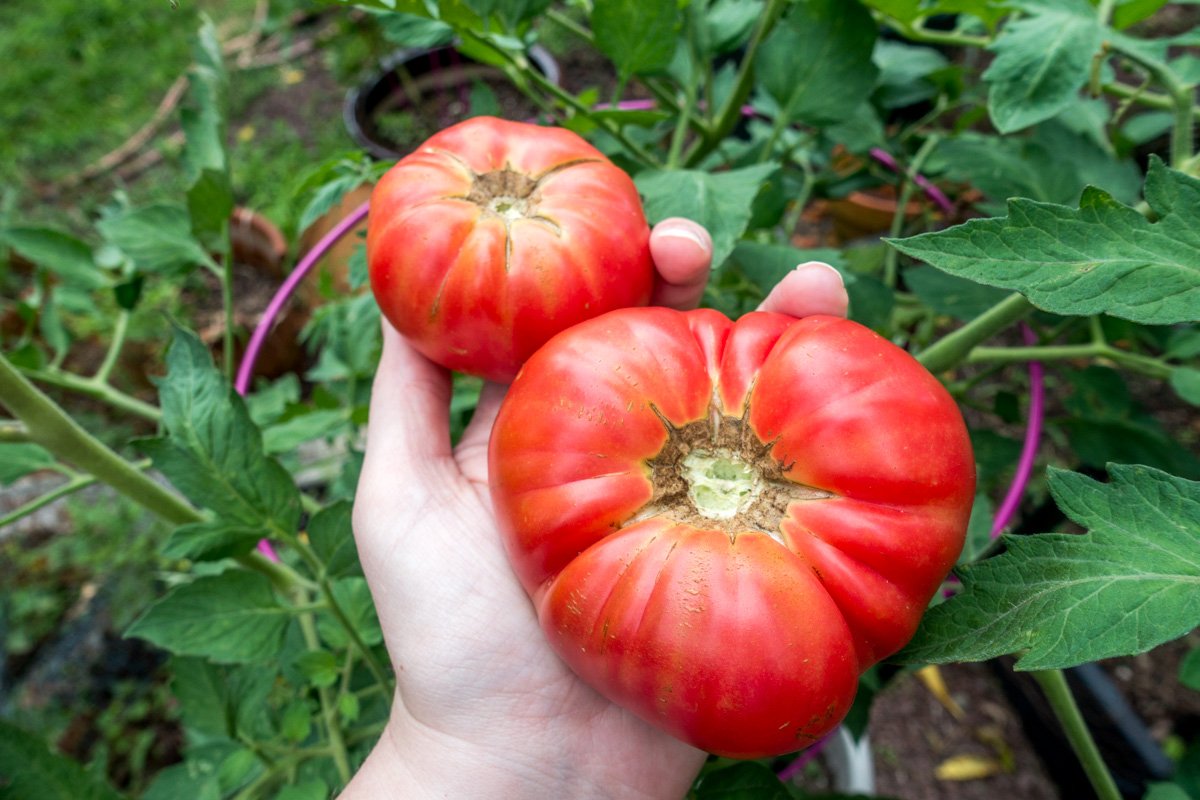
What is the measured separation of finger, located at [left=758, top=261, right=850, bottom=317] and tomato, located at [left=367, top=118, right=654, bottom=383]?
0.17m

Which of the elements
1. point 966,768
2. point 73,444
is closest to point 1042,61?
point 73,444

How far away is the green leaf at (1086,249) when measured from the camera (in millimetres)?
677

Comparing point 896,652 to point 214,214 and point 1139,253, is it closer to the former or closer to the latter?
point 1139,253

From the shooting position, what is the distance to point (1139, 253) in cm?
69

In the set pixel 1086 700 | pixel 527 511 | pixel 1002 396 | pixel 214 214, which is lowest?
pixel 1086 700

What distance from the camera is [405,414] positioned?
1.08 metres

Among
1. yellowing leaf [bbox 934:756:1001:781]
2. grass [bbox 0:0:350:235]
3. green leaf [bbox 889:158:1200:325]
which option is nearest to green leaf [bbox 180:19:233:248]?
green leaf [bbox 889:158:1200:325]

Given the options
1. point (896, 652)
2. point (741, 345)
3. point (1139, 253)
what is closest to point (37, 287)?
point (741, 345)

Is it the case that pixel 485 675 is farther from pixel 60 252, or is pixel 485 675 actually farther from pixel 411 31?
pixel 60 252

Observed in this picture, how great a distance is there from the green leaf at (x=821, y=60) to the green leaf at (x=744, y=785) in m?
0.86

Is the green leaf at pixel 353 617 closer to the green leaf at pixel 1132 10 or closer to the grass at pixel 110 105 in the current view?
the green leaf at pixel 1132 10

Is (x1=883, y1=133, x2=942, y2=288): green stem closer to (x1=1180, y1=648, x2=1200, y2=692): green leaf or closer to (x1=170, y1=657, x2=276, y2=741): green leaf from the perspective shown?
(x1=1180, y1=648, x2=1200, y2=692): green leaf

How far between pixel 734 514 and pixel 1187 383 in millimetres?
733

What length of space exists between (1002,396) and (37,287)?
1.62 metres
